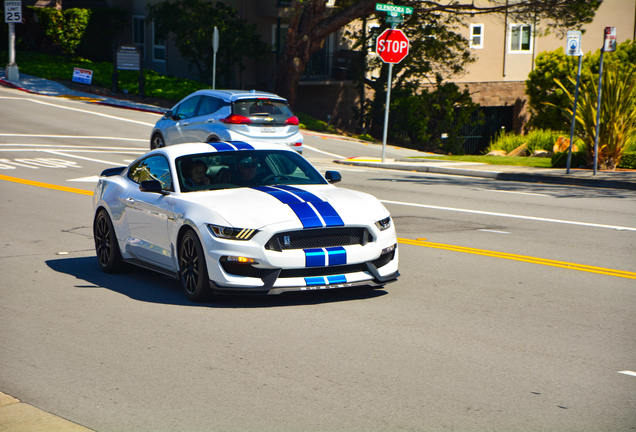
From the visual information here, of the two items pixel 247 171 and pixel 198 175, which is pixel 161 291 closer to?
pixel 198 175

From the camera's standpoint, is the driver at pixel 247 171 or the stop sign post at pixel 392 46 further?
the stop sign post at pixel 392 46

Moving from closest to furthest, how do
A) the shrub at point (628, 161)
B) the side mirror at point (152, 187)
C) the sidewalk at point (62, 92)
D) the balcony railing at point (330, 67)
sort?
the side mirror at point (152, 187) < the shrub at point (628, 161) < the sidewalk at point (62, 92) < the balcony railing at point (330, 67)

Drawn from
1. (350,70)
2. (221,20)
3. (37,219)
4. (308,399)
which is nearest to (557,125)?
(350,70)

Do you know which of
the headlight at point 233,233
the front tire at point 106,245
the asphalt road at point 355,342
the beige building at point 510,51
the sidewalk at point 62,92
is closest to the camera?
the asphalt road at point 355,342

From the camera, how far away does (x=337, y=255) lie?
7.02 m

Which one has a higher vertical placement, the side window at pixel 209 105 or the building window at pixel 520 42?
the building window at pixel 520 42

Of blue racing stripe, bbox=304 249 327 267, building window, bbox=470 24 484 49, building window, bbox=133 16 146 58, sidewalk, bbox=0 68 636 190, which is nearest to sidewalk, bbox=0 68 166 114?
building window, bbox=133 16 146 58

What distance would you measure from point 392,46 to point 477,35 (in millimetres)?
20815

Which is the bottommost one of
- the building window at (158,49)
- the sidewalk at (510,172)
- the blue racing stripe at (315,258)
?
the sidewalk at (510,172)

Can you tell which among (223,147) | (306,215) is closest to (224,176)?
(223,147)

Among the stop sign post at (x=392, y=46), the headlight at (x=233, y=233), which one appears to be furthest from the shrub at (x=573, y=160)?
the headlight at (x=233, y=233)

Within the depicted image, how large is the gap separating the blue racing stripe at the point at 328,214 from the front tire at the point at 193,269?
1126mm

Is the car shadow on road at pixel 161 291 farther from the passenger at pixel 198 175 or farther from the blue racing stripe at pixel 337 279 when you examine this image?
the passenger at pixel 198 175

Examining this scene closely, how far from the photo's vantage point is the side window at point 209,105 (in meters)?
18.5
